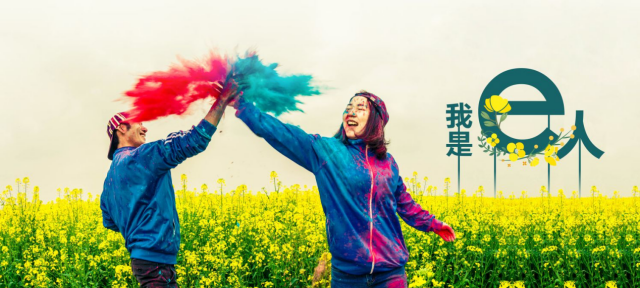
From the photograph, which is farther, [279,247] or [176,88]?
[279,247]

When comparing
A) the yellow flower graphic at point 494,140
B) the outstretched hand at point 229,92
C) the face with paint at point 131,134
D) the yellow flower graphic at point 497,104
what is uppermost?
the yellow flower graphic at point 497,104

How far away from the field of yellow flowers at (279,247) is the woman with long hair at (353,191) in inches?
62.1

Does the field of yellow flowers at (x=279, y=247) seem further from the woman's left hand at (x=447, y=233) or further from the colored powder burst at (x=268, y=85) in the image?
the colored powder burst at (x=268, y=85)

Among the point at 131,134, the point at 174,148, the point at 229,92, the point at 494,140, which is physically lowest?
the point at 174,148

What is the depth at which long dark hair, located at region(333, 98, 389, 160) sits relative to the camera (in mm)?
2967

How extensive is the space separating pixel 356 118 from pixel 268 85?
586 mm

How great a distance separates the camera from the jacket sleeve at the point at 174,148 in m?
2.97

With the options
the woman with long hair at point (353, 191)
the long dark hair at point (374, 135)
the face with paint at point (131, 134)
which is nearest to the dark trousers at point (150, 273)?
the face with paint at point (131, 134)

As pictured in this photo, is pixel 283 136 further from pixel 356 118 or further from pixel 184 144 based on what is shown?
pixel 184 144

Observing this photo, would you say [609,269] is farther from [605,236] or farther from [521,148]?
[521,148]

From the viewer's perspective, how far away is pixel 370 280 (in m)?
2.80

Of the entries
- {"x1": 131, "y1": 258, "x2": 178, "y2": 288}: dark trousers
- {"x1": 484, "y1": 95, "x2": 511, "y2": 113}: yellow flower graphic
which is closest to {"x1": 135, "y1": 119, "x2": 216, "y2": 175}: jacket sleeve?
{"x1": 131, "y1": 258, "x2": 178, "y2": 288}: dark trousers

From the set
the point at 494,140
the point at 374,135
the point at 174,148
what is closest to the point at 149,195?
the point at 174,148

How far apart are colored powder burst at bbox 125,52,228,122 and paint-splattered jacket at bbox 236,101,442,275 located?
371 mm
